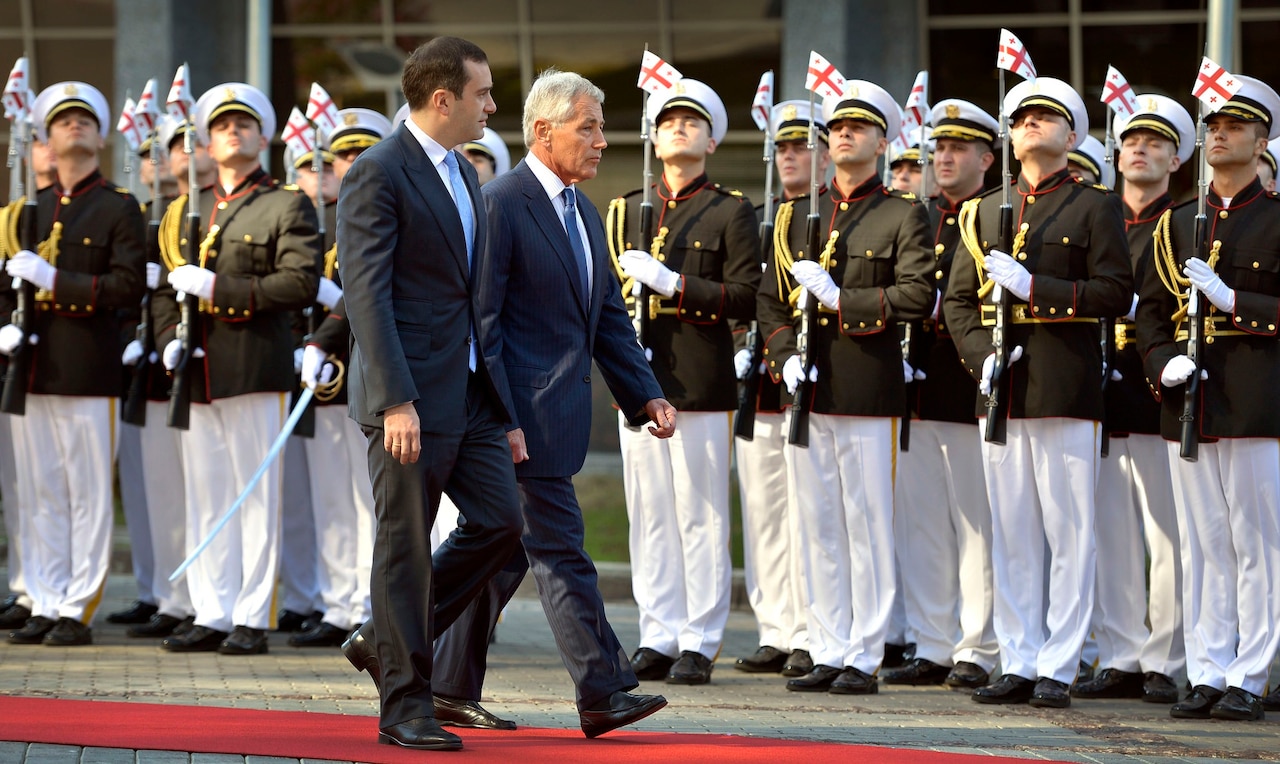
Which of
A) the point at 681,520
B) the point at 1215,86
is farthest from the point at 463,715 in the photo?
the point at 1215,86

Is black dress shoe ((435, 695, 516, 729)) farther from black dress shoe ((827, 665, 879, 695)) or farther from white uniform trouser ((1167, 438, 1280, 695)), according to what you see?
white uniform trouser ((1167, 438, 1280, 695))

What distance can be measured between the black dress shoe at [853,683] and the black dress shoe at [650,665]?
791 mm

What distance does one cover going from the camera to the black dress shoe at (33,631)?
29.8 feet

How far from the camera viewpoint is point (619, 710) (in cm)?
596

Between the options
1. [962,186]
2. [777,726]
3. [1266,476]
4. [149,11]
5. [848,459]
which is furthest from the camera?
[149,11]

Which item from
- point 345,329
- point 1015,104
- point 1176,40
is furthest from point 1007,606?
point 1176,40

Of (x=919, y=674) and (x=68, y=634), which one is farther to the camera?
(x=68, y=634)

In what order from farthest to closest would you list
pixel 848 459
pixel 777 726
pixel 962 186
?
pixel 962 186, pixel 848 459, pixel 777 726

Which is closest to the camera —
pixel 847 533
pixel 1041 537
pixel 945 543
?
pixel 1041 537

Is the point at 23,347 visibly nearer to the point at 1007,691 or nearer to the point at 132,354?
the point at 132,354

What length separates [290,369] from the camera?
357 inches

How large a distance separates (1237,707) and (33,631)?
5590 mm

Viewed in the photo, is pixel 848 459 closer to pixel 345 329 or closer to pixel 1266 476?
pixel 1266 476

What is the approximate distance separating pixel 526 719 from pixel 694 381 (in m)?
2.05
